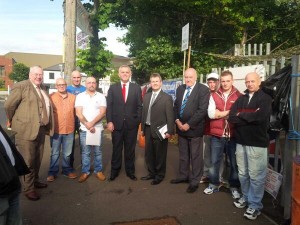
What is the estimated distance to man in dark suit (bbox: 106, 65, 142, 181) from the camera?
5.84m

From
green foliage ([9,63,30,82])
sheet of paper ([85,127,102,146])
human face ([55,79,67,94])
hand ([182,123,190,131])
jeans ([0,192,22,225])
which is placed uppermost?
green foliage ([9,63,30,82])

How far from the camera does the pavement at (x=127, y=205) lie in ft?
13.9

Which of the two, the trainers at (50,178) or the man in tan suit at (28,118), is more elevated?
the man in tan suit at (28,118)

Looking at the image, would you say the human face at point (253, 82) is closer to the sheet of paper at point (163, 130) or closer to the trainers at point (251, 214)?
the trainers at point (251, 214)

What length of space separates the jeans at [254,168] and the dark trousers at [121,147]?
2.18 metres

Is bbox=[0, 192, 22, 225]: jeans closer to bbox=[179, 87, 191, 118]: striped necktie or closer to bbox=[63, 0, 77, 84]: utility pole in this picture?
bbox=[179, 87, 191, 118]: striped necktie

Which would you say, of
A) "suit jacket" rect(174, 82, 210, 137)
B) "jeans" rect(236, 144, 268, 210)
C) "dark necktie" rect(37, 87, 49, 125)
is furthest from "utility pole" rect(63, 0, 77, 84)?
"jeans" rect(236, 144, 268, 210)

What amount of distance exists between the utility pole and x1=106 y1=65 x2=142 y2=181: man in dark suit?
342 centimetres

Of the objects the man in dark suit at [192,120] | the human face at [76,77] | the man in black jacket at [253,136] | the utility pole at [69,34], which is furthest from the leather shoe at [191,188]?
the utility pole at [69,34]

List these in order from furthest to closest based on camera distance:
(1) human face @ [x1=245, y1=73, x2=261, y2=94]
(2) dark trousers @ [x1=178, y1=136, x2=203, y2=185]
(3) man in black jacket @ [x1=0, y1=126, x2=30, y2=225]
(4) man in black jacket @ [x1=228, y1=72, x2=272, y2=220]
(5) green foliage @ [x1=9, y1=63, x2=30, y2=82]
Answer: (5) green foliage @ [x1=9, y1=63, x2=30, y2=82] → (2) dark trousers @ [x1=178, y1=136, x2=203, y2=185] → (1) human face @ [x1=245, y1=73, x2=261, y2=94] → (4) man in black jacket @ [x1=228, y1=72, x2=272, y2=220] → (3) man in black jacket @ [x1=0, y1=126, x2=30, y2=225]

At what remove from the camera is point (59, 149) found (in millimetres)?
5867

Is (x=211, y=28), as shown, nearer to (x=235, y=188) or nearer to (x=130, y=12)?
(x=130, y=12)

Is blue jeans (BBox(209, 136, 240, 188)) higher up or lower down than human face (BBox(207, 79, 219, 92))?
lower down

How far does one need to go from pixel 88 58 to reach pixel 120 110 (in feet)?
34.9
